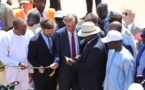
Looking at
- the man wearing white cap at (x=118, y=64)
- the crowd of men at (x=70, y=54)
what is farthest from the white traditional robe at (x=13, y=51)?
the man wearing white cap at (x=118, y=64)

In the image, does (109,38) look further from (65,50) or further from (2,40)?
(2,40)

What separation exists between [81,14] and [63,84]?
6.13 meters

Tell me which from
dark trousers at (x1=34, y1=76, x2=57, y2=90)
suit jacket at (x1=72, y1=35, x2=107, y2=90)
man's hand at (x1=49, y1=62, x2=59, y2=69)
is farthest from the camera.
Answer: dark trousers at (x1=34, y1=76, x2=57, y2=90)

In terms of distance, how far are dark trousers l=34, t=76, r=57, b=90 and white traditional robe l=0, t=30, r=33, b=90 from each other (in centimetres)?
30

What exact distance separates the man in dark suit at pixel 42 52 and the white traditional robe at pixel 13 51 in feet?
0.45

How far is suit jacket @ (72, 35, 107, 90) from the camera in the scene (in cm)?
554

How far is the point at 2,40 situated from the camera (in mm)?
6023

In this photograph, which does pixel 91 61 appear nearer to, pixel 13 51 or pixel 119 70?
pixel 119 70

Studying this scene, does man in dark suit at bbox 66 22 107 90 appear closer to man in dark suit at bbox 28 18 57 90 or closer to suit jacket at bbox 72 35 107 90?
suit jacket at bbox 72 35 107 90

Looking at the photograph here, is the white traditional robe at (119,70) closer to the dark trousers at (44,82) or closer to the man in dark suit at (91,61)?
the man in dark suit at (91,61)

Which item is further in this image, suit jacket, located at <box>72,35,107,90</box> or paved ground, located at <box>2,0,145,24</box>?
paved ground, located at <box>2,0,145,24</box>

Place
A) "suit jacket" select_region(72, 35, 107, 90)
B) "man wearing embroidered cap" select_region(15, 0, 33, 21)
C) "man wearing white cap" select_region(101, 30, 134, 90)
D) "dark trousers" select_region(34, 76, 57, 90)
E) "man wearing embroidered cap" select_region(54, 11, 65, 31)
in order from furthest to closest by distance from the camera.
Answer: "man wearing embroidered cap" select_region(15, 0, 33, 21) < "man wearing embroidered cap" select_region(54, 11, 65, 31) < "dark trousers" select_region(34, 76, 57, 90) < "suit jacket" select_region(72, 35, 107, 90) < "man wearing white cap" select_region(101, 30, 134, 90)

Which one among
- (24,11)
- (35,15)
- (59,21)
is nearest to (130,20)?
(59,21)

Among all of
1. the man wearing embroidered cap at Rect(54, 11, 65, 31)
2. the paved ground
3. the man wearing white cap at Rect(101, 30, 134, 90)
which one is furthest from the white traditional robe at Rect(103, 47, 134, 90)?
the paved ground
